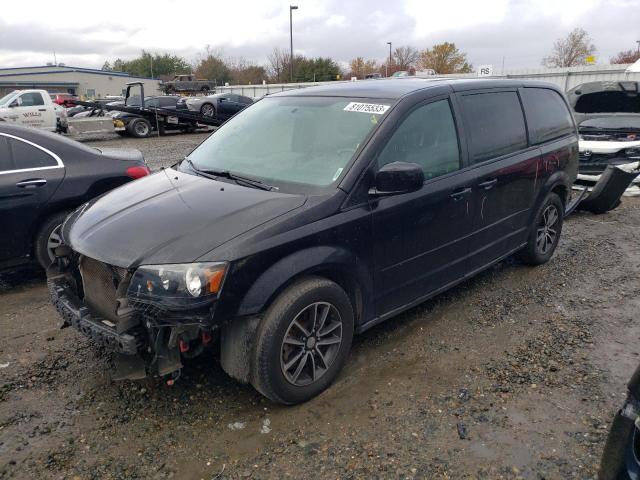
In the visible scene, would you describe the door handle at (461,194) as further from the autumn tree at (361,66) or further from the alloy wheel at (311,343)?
the autumn tree at (361,66)

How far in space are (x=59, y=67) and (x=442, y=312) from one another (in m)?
73.8

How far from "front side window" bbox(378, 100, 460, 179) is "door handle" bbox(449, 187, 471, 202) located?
0.54 feet

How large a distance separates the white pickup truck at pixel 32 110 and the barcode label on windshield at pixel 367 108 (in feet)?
55.4

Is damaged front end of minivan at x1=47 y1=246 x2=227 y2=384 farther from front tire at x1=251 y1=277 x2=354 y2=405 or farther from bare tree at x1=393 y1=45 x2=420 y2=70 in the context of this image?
bare tree at x1=393 y1=45 x2=420 y2=70

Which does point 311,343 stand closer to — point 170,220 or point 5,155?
point 170,220

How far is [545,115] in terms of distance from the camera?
500 centimetres

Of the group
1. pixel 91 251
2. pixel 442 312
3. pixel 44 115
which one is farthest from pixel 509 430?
pixel 44 115

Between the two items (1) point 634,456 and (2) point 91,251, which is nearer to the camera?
(1) point 634,456

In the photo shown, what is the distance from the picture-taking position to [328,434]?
2863 mm

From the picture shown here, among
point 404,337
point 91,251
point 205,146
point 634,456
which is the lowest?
point 404,337

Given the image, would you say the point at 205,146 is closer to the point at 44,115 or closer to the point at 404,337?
the point at 404,337

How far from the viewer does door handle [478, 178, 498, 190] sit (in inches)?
159

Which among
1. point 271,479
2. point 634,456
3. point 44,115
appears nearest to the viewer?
point 634,456

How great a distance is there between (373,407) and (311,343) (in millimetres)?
540
